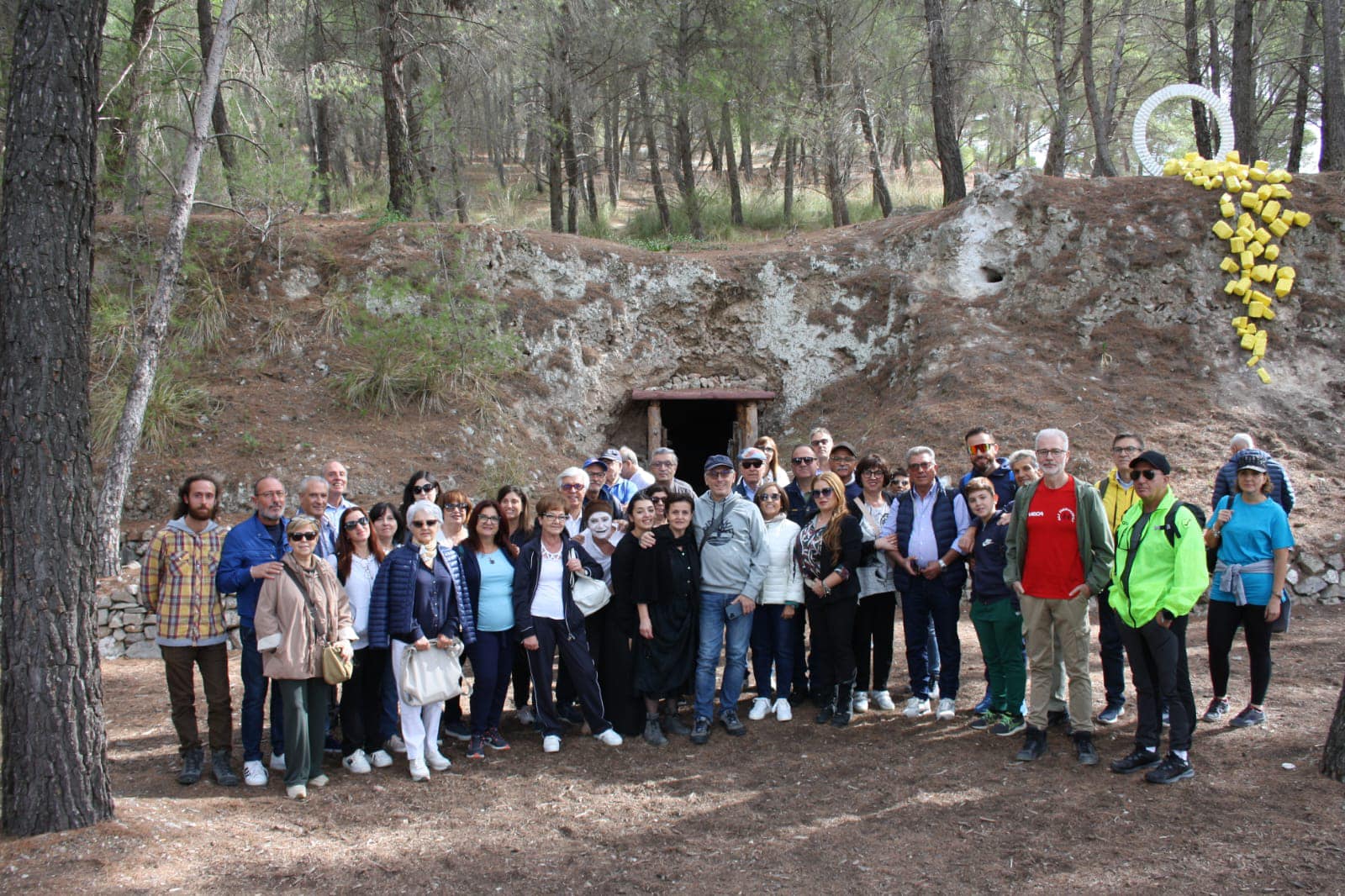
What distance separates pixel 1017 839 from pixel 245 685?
424cm

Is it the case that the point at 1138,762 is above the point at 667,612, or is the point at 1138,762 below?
below

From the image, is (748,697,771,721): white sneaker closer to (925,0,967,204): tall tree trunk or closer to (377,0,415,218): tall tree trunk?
(377,0,415,218): tall tree trunk

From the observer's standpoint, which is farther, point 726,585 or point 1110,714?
point 726,585

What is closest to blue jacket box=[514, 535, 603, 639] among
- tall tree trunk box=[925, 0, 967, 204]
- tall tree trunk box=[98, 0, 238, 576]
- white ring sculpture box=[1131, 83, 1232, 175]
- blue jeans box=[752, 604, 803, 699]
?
blue jeans box=[752, 604, 803, 699]

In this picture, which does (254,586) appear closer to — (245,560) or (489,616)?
(245,560)

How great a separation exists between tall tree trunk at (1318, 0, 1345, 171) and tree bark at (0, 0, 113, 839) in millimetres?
16690

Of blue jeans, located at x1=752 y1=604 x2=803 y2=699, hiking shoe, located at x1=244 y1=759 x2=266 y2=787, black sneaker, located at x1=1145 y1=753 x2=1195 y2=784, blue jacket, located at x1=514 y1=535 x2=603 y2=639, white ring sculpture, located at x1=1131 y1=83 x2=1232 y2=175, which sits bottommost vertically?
black sneaker, located at x1=1145 y1=753 x2=1195 y2=784

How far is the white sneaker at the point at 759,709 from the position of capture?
6246 mm

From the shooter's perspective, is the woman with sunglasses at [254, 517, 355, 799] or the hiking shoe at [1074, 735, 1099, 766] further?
the hiking shoe at [1074, 735, 1099, 766]

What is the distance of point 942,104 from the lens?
15641mm

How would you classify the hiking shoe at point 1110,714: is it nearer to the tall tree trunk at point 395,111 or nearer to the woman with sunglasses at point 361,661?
the woman with sunglasses at point 361,661

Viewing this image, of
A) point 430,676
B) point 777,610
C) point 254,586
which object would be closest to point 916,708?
point 777,610

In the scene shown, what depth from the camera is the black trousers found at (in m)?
4.88

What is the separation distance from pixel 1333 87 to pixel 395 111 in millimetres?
14675
